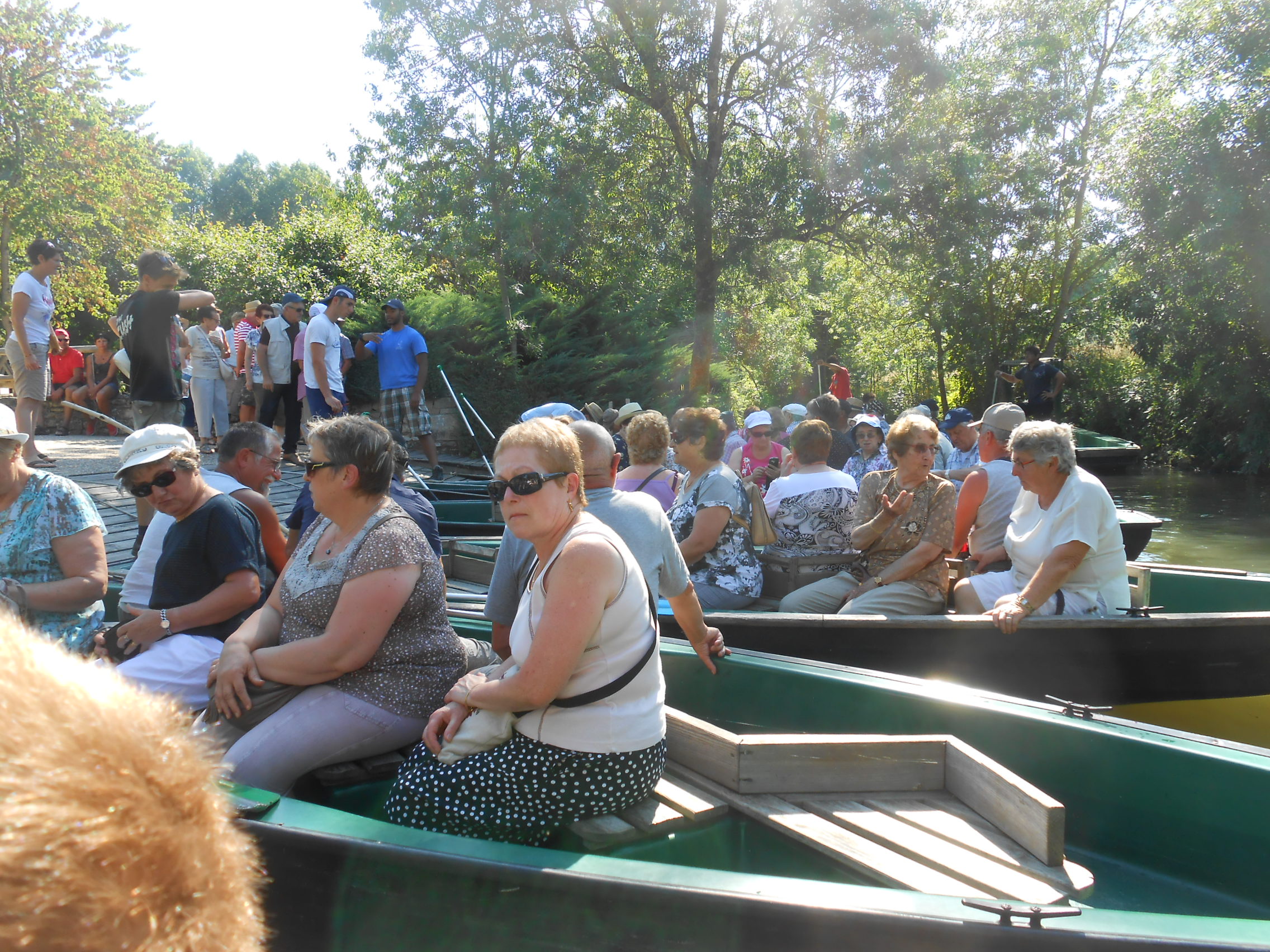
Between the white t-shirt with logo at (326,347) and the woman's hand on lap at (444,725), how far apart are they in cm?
691

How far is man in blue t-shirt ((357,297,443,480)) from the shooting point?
33.0 feet

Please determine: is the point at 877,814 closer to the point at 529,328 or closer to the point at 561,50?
the point at 529,328

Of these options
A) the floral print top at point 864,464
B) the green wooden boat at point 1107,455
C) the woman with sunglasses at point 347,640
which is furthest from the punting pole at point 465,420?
the green wooden boat at point 1107,455

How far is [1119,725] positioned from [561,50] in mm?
13149

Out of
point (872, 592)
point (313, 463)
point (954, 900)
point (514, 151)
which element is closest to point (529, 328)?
point (514, 151)

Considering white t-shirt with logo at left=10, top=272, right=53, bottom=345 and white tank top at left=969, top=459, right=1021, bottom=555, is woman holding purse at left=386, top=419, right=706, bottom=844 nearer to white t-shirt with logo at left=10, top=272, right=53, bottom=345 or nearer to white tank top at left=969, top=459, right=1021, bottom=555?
white tank top at left=969, top=459, right=1021, bottom=555

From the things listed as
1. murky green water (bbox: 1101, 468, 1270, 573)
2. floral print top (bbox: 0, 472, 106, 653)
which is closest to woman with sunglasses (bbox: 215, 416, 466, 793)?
floral print top (bbox: 0, 472, 106, 653)

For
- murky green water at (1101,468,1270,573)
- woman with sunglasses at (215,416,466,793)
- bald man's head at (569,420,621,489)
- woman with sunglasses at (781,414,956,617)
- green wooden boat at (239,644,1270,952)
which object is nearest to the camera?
green wooden boat at (239,644,1270,952)

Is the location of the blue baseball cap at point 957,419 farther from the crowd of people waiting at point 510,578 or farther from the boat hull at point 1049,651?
the boat hull at point 1049,651

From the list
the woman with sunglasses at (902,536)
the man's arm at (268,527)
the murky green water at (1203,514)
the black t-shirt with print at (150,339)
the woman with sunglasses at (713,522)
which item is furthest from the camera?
the murky green water at (1203,514)

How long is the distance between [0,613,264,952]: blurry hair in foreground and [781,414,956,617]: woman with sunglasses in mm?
4216

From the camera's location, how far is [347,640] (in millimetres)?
2650

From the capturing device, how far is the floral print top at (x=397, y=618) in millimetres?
2734

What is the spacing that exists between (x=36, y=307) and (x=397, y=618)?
19.6 feet
